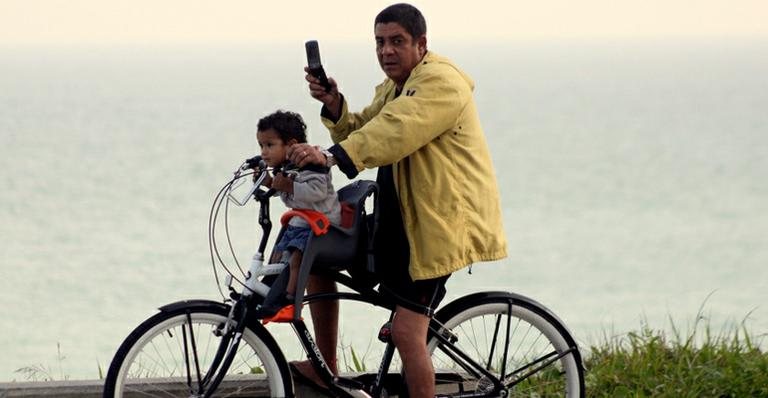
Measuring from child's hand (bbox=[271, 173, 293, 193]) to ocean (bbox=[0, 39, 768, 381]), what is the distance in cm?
111

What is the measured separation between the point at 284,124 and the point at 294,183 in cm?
21

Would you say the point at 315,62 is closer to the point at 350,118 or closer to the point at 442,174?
the point at 350,118

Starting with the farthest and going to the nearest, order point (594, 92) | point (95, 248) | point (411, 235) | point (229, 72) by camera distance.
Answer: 1. point (229, 72)
2. point (594, 92)
3. point (95, 248)
4. point (411, 235)

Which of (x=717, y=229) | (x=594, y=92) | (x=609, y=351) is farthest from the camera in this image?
(x=594, y=92)

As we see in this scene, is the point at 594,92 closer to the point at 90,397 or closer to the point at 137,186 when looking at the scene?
the point at 137,186

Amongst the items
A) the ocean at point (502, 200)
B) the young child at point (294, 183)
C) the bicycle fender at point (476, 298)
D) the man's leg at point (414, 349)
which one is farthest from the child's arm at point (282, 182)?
the ocean at point (502, 200)

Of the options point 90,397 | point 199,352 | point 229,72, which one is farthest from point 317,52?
point 229,72

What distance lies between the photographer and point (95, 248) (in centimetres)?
4025

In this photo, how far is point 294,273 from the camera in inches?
217

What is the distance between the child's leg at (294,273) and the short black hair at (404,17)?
2.77 ft

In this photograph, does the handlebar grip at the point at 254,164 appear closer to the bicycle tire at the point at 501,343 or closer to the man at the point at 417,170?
the man at the point at 417,170

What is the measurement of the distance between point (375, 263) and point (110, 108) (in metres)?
75.7

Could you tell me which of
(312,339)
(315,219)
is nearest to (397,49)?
(315,219)

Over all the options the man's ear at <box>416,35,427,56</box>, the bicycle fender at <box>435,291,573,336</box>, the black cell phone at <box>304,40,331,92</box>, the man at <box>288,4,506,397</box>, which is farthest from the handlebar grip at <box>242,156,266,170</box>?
the bicycle fender at <box>435,291,573,336</box>
